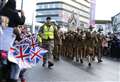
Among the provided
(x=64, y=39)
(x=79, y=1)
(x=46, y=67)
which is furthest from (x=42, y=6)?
(x=46, y=67)

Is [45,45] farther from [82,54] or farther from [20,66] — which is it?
[20,66]

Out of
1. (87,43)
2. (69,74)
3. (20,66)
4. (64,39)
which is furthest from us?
(64,39)

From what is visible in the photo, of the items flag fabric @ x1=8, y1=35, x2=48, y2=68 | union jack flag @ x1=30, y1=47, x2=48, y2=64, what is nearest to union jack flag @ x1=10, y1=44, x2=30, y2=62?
flag fabric @ x1=8, y1=35, x2=48, y2=68

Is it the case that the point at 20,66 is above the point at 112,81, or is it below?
above

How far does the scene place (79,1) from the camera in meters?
127

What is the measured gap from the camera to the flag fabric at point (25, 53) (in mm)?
9305

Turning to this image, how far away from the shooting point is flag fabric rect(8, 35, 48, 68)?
30.5 feet

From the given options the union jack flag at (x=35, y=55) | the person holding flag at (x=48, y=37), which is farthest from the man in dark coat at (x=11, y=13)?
the person holding flag at (x=48, y=37)

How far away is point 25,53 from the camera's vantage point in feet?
31.3

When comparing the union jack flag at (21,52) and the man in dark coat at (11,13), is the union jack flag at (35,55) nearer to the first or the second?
the union jack flag at (21,52)

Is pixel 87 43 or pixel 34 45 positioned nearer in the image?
pixel 34 45

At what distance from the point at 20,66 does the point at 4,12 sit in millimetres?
1093

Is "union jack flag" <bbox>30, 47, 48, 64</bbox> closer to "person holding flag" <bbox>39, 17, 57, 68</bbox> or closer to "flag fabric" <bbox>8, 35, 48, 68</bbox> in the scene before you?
"flag fabric" <bbox>8, 35, 48, 68</bbox>

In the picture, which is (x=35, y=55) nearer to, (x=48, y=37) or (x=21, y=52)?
(x=21, y=52)
